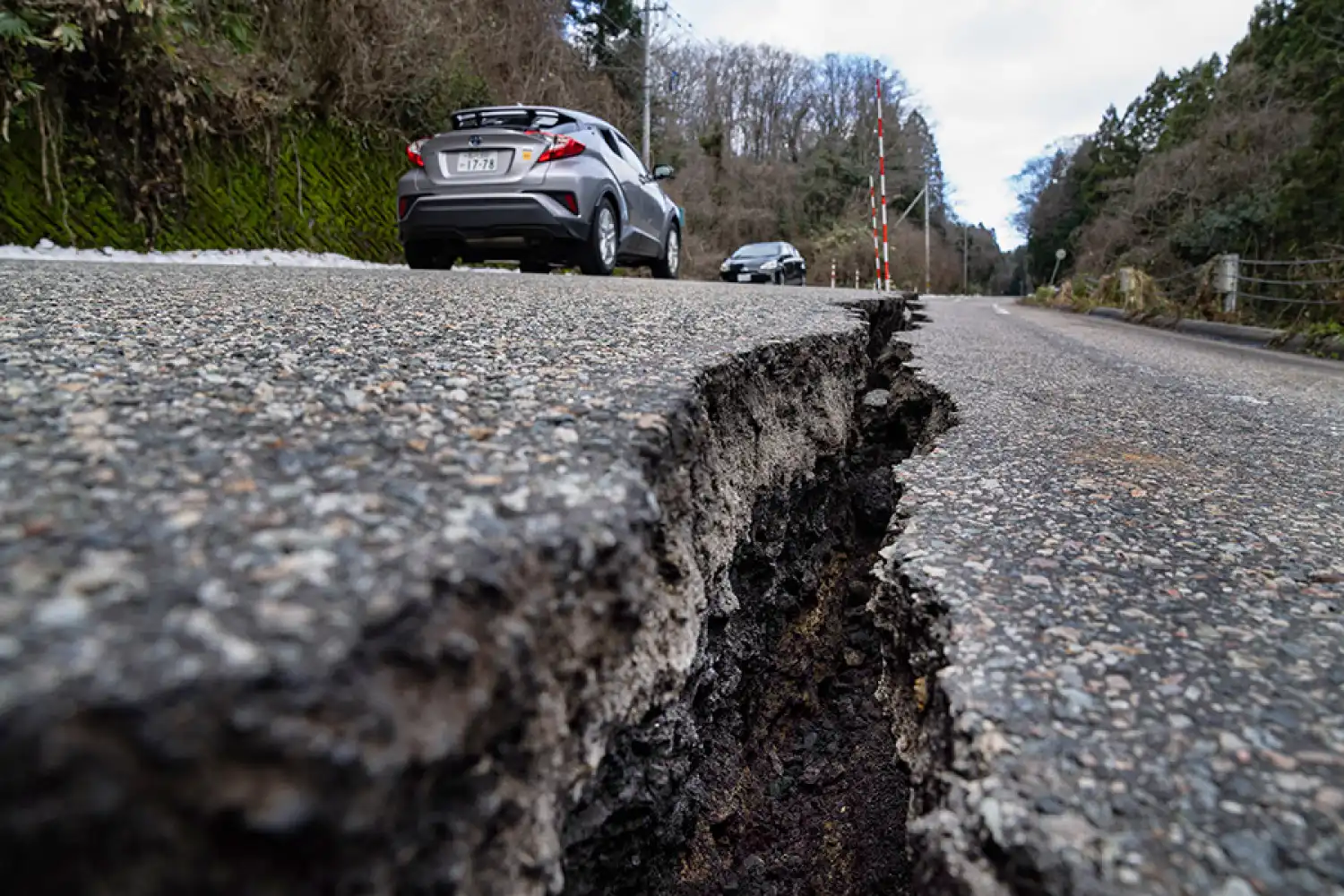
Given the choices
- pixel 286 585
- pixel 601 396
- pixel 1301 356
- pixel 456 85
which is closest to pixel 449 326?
pixel 601 396

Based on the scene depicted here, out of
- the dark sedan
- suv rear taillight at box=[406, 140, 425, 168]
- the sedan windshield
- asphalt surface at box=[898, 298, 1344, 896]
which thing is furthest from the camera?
the sedan windshield

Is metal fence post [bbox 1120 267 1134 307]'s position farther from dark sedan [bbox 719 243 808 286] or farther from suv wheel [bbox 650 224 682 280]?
suv wheel [bbox 650 224 682 280]

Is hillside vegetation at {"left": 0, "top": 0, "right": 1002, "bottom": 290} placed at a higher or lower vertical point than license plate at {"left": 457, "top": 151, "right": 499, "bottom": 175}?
higher

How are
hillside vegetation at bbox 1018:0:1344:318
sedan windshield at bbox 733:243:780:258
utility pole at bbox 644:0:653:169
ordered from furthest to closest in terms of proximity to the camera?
utility pole at bbox 644:0:653:169, sedan windshield at bbox 733:243:780:258, hillside vegetation at bbox 1018:0:1344:318

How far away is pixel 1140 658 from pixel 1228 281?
959 centimetres

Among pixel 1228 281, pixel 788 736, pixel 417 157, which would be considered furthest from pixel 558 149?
pixel 1228 281

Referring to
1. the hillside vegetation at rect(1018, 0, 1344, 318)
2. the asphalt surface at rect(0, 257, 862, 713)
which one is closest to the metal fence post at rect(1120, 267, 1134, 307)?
the hillside vegetation at rect(1018, 0, 1344, 318)

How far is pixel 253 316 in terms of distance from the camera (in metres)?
1.96

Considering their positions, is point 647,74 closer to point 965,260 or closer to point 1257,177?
point 1257,177

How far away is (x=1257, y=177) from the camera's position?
13.7m

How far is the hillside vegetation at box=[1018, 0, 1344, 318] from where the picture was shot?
29.3ft

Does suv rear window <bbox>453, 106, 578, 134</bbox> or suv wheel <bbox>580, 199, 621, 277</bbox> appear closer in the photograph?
suv rear window <bbox>453, 106, 578, 134</bbox>

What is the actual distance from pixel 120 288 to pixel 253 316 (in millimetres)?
912

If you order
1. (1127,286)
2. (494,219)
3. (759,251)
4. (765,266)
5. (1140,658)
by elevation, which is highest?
(759,251)
